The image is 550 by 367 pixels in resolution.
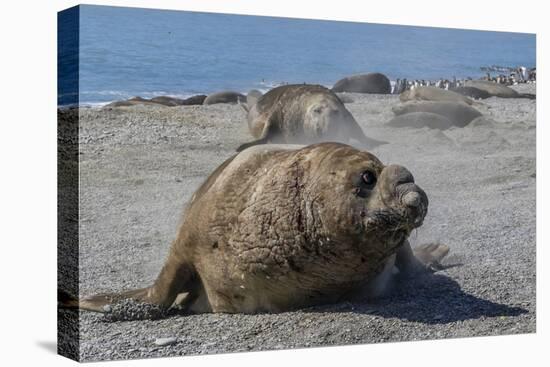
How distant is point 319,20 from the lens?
7.86 m

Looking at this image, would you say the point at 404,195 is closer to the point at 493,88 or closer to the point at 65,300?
the point at 65,300

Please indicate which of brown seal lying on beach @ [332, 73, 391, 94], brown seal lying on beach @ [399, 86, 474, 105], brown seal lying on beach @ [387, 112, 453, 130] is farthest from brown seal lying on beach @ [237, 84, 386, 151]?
brown seal lying on beach @ [399, 86, 474, 105]

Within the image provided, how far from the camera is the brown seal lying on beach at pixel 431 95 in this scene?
8289 millimetres

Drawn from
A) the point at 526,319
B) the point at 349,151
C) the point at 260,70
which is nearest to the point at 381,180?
the point at 349,151

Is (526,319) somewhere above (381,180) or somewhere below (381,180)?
below

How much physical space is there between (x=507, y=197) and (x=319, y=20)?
247 cm

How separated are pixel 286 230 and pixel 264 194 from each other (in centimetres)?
32

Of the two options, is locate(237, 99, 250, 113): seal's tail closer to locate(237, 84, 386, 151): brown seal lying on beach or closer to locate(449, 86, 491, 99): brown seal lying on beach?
locate(237, 84, 386, 151): brown seal lying on beach

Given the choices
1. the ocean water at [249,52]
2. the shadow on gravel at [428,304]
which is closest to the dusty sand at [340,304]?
the shadow on gravel at [428,304]

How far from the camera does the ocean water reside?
670 centimetres

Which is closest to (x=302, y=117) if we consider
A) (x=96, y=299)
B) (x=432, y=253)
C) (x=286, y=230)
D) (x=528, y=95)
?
(x=432, y=253)

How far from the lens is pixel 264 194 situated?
20.9 ft

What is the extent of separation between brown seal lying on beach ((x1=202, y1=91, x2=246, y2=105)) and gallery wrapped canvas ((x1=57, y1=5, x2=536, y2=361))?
0.7 inches

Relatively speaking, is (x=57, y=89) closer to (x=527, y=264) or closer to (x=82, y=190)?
(x=82, y=190)
